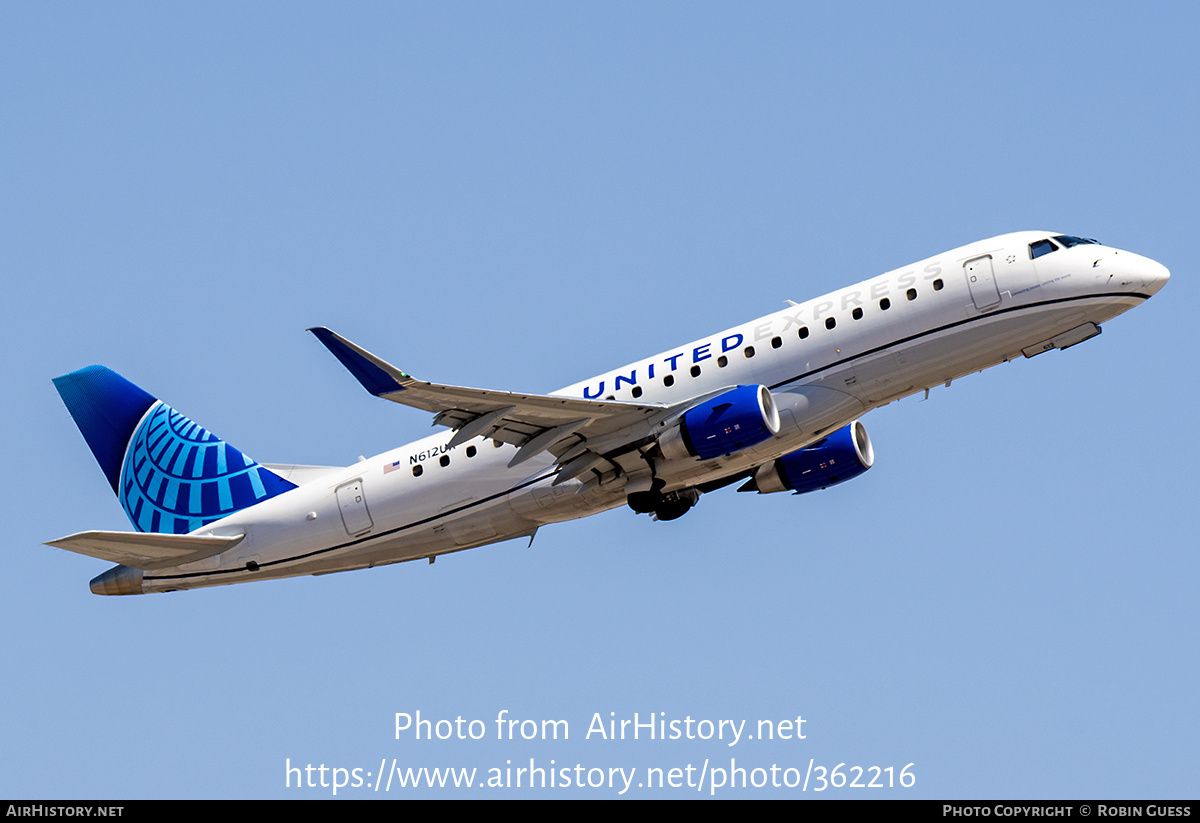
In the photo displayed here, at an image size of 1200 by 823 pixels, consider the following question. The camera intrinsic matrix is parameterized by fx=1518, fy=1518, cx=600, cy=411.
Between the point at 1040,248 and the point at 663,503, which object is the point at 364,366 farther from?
the point at 1040,248

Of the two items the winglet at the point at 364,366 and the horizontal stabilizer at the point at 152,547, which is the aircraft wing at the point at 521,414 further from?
the horizontal stabilizer at the point at 152,547

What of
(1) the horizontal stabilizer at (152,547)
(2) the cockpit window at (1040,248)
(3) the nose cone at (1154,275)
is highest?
(2) the cockpit window at (1040,248)

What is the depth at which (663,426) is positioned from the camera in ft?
127

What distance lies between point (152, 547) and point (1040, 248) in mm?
25238

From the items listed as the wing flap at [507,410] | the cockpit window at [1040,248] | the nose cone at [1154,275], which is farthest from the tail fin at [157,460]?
the nose cone at [1154,275]

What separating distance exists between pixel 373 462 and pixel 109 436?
1003 centimetres

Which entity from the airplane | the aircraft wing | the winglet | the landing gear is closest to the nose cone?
the airplane

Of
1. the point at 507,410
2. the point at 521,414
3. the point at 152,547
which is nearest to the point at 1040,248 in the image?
the point at 521,414

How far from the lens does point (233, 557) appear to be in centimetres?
4306

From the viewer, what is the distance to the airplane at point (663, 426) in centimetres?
3750

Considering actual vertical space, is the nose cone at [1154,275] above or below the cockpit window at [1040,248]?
below

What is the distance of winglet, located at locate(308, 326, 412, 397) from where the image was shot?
33.7 meters

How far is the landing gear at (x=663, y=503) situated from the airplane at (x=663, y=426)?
0.21 ft
